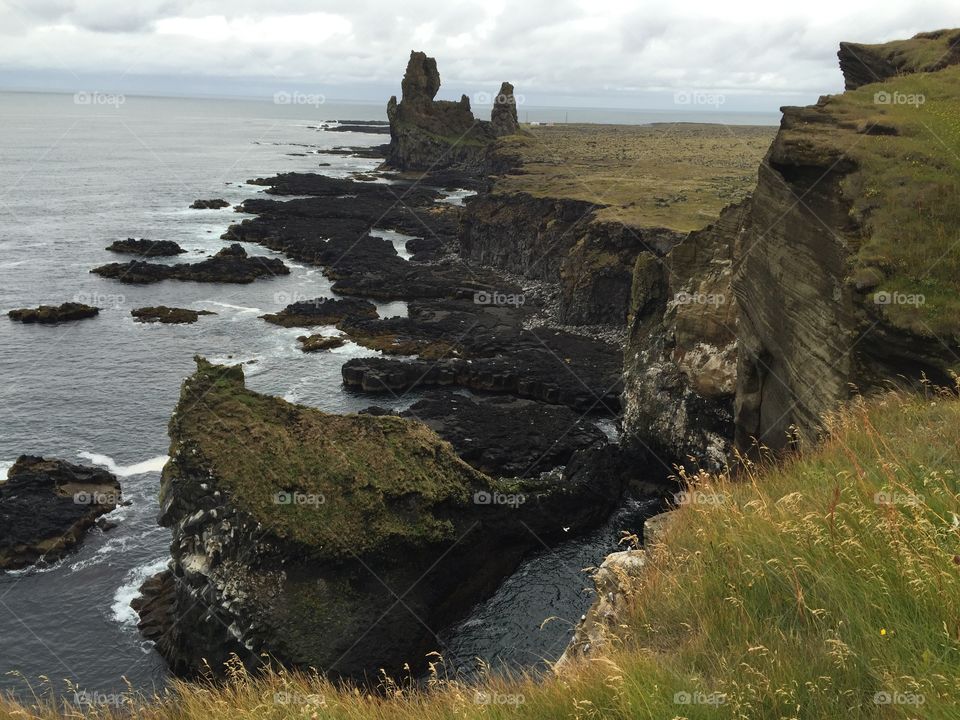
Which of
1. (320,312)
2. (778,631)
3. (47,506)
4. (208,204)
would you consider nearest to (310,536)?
(47,506)

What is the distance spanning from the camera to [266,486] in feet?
79.9

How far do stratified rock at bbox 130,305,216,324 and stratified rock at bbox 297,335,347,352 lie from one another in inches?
473

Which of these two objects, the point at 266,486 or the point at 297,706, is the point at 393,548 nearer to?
the point at 266,486

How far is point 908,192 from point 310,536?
69.7 feet

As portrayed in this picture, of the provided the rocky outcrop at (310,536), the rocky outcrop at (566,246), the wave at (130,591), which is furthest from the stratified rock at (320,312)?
the rocky outcrop at (310,536)

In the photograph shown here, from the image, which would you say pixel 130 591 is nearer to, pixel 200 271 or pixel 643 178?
pixel 200 271

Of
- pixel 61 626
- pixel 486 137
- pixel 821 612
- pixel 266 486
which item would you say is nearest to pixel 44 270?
pixel 61 626

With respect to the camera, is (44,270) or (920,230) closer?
(920,230)

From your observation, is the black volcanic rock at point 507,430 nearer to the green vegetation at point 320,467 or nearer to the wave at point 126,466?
the green vegetation at point 320,467

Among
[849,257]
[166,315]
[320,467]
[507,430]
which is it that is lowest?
[507,430]

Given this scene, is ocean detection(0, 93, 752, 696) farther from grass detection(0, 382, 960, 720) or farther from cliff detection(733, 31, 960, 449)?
cliff detection(733, 31, 960, 449)

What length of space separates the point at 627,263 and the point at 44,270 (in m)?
63.6

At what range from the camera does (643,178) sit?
338ft

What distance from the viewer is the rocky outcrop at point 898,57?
3459cm
